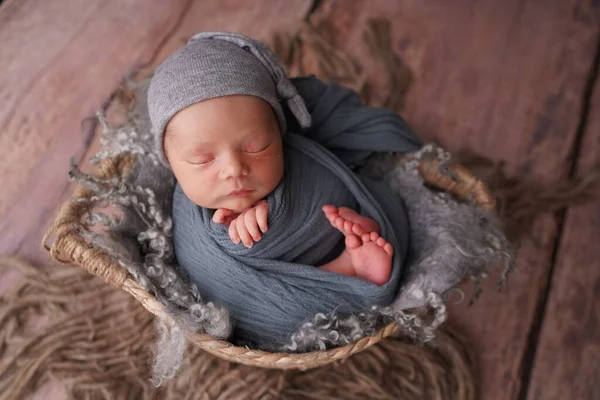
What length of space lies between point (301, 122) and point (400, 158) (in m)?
0.25

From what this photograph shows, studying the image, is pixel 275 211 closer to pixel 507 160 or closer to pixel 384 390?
pixel 384 390

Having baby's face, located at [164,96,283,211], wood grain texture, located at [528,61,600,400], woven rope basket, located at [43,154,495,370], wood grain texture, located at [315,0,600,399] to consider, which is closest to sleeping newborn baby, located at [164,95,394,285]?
baby's face, located at [164,96,283,211]

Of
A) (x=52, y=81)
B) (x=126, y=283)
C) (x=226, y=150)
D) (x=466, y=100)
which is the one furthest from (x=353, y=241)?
(x=52, y=81)

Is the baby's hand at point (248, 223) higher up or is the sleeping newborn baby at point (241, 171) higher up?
the sleeping newborn baby at point (241, 171)

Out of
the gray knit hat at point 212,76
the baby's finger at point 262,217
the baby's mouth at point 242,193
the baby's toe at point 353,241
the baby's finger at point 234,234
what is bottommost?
the baby's finger at point 234,234

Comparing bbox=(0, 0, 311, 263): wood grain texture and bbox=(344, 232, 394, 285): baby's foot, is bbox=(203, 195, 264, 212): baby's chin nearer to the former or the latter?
bbox=(344, 232, 394, 285): baby's foot

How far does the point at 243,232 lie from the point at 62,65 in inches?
32.8

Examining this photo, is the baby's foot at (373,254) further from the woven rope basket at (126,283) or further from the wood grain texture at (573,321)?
the wood grain texture at (573,321)

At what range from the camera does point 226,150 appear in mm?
826

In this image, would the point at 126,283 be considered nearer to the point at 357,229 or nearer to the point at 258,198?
the point at 258,198

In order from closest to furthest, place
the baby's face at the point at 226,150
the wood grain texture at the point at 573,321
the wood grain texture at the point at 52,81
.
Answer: the baby's face at the point at 226,150 < the wood grain texture at the point at 573,321 < the wood grain texture at the point at 52,81

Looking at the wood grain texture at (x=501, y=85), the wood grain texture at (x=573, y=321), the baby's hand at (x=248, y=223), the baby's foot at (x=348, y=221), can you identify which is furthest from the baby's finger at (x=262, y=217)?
the wood grain texture at (x=573, y=321)

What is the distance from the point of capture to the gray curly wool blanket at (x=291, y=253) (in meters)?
0.90

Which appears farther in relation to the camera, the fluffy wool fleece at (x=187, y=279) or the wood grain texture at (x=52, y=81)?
the wood grain texture at (x=52, y=81)
